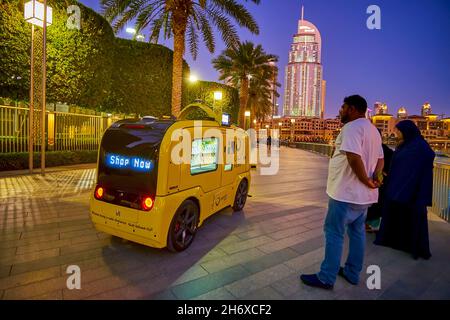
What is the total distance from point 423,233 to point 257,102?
3587 cm

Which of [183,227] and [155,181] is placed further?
[183,227]

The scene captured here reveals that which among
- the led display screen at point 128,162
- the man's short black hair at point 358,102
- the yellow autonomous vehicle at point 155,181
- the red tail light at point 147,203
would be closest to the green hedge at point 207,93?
the yellow autonomous vehicle at point 155,181

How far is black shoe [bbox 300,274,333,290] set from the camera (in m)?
3.15

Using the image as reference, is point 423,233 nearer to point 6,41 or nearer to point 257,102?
point 6,41

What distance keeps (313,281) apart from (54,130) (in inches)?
528

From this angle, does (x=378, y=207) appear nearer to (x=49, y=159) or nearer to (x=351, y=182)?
(x=351, y=182)

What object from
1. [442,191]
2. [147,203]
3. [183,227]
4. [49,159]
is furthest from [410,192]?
[49,159]

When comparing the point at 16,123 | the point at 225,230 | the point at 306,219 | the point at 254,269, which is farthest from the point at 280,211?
the point at 16,123

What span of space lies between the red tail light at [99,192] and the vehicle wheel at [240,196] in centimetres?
290

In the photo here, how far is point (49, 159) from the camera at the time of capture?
39.2 ft

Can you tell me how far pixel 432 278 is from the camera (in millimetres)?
3521

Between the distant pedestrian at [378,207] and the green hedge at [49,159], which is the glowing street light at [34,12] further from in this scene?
the distant pedestrian at [378,207]

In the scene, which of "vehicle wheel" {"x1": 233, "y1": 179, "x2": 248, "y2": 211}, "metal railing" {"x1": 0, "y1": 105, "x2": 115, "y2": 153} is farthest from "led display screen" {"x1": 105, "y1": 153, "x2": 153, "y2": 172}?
"metal railing" {"x1": 0, "y1": 105, "x2": 115, "y2": 153}

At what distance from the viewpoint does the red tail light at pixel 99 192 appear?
408cm
